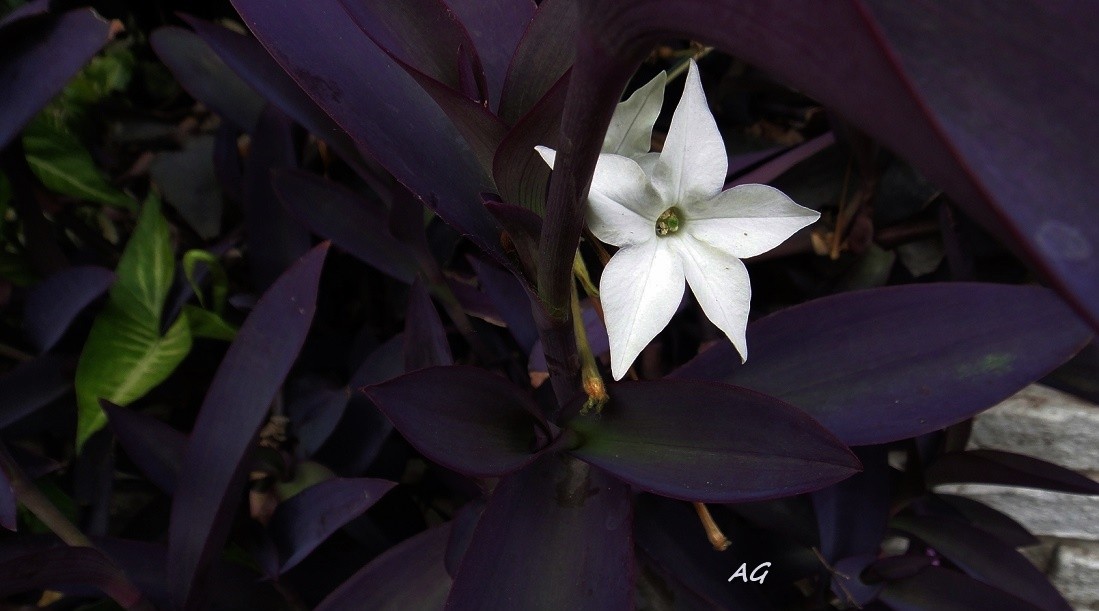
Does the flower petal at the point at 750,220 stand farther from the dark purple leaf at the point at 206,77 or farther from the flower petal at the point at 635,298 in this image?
the dark purple leaf at the point at 206,77

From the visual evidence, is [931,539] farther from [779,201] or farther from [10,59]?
[10,59]

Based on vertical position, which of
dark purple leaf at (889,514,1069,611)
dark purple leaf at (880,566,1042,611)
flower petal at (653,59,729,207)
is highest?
flower petal at (653,59,729,207)

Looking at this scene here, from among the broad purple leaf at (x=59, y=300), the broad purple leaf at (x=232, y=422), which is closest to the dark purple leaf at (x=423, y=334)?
the broad purple leaf at (x=232, y=422)

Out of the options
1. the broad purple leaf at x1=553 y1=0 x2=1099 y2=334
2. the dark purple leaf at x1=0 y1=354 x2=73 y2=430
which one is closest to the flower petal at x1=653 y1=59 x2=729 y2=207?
the broad purple leaf at x1=553 y1=0 x2=1099 y2=334

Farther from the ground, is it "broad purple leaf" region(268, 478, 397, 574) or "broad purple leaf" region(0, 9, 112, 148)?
"broad purple leaf" region(0, 9, 112, 148)

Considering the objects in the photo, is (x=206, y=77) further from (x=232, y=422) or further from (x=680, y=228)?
(x=680, y=228)

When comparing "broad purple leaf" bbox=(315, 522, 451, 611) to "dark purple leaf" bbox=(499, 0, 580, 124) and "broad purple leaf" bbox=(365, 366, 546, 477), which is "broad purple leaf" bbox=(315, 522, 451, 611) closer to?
"broad purple leaf" bbox=(365, 366, 546, 477)

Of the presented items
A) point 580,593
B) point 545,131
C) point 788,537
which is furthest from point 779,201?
point 788,537

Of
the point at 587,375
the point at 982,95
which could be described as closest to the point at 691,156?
the point at 587,375
